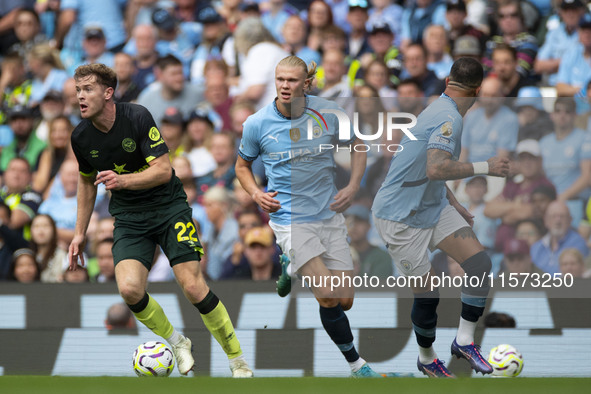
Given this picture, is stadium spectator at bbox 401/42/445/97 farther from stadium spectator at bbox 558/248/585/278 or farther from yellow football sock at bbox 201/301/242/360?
yellow football sock at bbox 201/301/242/360

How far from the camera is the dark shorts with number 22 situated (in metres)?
7.38

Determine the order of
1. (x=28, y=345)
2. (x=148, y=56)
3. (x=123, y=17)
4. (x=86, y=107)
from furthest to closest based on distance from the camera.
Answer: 1. (x=123, y=17)
2. (x=148, y=56)
3. (x=28, y=345)
4. (x=86, y=107)

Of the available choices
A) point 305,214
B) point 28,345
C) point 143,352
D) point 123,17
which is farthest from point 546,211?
point 123,17

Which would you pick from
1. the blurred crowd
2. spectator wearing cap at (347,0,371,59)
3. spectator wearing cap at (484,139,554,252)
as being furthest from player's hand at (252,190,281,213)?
spectator wearing cap at (347,0,371,59)

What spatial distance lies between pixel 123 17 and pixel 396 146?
732 centimetres

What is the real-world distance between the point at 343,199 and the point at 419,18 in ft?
16.7

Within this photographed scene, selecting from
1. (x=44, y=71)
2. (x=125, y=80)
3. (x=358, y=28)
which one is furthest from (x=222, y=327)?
(x=44, y=71)

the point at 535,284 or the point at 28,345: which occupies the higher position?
the point at 535,284

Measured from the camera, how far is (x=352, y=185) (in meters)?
7.73

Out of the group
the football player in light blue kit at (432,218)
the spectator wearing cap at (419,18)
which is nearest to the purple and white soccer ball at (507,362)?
the football player in light blue kit at (432,218)

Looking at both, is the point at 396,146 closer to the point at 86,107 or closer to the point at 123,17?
the point at 86,107

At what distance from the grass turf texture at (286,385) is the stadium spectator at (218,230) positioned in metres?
3.51

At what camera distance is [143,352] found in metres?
7.54

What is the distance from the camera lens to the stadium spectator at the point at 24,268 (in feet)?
35.4
